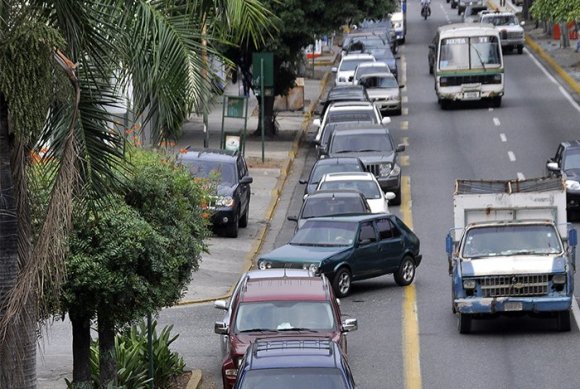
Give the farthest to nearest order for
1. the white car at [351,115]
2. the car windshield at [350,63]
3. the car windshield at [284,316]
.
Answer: the car windshield at [350,63] → the white car at [351,115] → the car windshield at [284,316]

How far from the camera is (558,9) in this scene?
142 ft

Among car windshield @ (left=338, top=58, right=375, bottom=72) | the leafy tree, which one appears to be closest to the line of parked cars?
the leafy tree

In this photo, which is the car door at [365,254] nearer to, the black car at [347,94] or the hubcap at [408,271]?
the hubcap at [408,271]

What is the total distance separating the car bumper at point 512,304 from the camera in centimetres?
2117

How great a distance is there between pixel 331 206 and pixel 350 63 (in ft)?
98.4

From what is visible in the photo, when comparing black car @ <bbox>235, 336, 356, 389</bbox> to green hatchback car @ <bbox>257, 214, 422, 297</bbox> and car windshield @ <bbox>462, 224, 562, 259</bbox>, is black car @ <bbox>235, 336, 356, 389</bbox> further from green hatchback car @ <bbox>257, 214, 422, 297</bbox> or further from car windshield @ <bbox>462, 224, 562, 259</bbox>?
green hatchback car @ <bbox>257, 214, 422, 297</bbox>

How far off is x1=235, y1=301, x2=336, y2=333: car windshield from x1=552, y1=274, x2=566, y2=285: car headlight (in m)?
4.65

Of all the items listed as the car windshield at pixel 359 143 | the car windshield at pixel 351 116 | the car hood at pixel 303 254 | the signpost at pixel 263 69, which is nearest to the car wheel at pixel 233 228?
the car windshield at pixel 359 143

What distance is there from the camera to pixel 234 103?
1527 inches

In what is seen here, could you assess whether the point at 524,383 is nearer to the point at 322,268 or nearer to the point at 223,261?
the point at 322,268

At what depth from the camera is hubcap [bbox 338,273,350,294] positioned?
2530 centimetres

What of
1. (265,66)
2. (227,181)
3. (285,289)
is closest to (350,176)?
(227,181)

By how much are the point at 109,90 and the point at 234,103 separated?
26.0 meters

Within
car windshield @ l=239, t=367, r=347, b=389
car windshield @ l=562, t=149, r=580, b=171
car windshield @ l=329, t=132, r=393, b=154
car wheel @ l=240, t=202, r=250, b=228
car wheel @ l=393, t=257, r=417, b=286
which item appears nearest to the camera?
car windshield @ l=239, t=367, r=347, b=389
